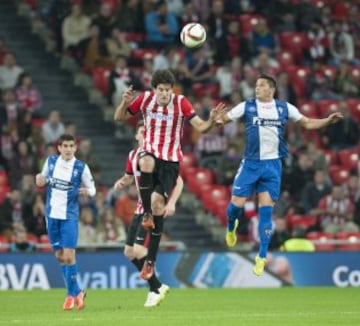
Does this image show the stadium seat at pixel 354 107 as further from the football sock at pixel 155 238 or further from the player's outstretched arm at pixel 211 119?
the player's outstretched arm at pixel 211 119

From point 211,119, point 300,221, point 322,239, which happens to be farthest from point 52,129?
point 211,119

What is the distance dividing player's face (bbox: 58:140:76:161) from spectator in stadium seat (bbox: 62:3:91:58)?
36.0ft

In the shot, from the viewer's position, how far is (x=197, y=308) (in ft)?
57.7

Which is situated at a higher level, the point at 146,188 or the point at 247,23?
the point at 247,23

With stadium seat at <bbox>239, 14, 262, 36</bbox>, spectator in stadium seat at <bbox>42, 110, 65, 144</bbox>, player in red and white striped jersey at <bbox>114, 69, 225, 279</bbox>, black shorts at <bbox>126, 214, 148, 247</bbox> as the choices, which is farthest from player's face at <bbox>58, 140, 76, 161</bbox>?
stadium seat at <bbox>239, 14, 262, 36</bbox>

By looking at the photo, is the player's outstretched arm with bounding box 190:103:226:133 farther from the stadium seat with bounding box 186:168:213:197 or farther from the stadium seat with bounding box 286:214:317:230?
the stadium seat with bounding box 186:168:213:197

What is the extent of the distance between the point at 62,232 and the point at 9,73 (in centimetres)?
989

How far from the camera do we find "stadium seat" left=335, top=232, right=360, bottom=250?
2514 cm

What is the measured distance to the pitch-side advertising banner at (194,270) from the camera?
76.3 feet

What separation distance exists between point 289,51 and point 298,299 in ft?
39.3

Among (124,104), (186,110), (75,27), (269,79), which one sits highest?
(75,27)

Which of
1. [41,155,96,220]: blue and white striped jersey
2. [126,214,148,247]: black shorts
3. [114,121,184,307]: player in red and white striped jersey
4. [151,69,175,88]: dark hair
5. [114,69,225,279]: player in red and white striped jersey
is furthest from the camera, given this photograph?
[126,214,148,247]: black shorts

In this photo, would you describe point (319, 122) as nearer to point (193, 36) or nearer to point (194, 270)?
point (193, 36)

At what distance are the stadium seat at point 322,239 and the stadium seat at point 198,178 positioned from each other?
223 cm
